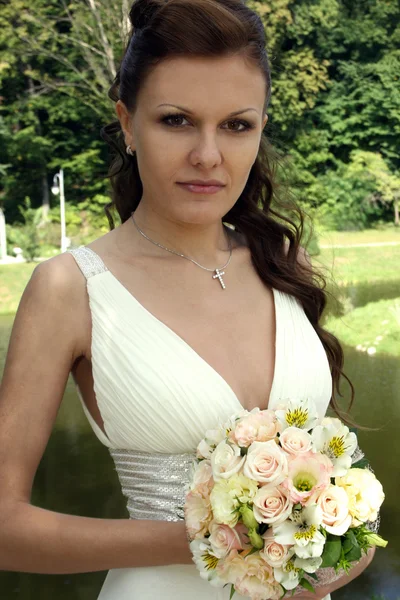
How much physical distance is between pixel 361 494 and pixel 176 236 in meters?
0.89

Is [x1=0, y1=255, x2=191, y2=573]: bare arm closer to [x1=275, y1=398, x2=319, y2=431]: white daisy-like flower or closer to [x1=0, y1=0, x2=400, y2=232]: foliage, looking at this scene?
[x1=275, y1=398, x2=319, y2=431]: white daisy-like flower

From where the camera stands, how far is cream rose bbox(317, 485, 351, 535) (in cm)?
147

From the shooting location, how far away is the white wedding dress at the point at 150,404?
186 cm

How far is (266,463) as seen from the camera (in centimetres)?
151

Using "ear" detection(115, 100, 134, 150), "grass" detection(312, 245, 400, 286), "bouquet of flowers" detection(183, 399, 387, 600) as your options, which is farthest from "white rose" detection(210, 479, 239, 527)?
"grass" detection(312, 245, 400, 286)

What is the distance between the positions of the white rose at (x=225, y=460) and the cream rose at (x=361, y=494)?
0.20m

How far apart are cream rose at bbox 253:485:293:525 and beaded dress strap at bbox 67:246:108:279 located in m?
0.73

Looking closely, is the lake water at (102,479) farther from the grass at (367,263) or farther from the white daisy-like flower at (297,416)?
the grass at (367,263)

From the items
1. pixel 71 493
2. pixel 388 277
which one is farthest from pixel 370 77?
pixel 71 493

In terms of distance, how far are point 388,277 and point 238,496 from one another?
14.1m

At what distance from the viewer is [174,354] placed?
1911mm

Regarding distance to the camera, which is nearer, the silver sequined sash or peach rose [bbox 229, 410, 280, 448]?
peach rose [bbox 229, 410, 280, 448]

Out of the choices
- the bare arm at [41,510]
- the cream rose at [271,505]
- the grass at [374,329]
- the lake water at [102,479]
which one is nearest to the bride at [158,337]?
the bare arm at [41,510]

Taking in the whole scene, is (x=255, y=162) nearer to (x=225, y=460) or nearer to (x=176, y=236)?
(x=176, y=236)
